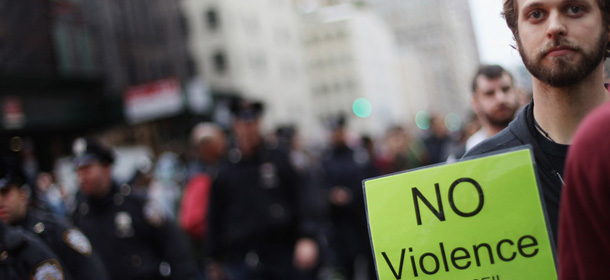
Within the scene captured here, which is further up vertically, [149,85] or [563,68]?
[149,85]

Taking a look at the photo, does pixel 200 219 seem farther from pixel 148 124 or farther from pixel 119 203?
pixel 148 124

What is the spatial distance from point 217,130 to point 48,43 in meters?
16.2

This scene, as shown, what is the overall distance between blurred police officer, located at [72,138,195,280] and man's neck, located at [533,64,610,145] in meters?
4.00

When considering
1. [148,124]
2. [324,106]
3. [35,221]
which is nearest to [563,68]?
[35,221]

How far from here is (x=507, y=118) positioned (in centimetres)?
503

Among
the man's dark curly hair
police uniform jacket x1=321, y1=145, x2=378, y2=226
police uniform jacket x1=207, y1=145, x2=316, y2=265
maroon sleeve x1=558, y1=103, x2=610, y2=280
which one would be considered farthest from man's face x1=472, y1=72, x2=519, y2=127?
police uniform jacket x1=321, y1=145, x2=378, y2=226

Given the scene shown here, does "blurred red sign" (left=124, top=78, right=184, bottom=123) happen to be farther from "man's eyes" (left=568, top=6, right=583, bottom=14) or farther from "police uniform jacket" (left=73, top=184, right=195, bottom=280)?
"man's eyes" (left=568, top=6, right=583, bottom=14)

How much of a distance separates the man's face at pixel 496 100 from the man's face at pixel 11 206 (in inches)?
128

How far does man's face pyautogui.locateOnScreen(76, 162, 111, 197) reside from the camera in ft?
18.8

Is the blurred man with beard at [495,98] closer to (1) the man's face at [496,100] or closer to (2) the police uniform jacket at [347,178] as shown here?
(1) the man's face at [496,100]

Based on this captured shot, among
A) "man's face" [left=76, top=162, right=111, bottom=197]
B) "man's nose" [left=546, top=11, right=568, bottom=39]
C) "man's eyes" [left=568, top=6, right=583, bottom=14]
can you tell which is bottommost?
"man's nose" [left=546, top=11, right=568, bottom=39]

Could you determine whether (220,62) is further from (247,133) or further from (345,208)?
(247,133)

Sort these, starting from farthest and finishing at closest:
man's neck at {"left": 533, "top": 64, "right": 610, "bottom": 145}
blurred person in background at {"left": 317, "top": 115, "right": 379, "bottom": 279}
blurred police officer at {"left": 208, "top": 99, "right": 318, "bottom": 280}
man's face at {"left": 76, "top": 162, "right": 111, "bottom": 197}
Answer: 1. blurred person in background at {"left": 317, "top": 115, "right": 379, "bottom": 279}
2. blurred police officer at {"left": 208, "top": 99, "right": 318, "bottom": 280}
3. man's face at {"left": 76, "top": 162, "right": 111, "bottom": 197}
4. man's neck at {"left": 533, "top": 64, "right": 610, "bottom": 145}

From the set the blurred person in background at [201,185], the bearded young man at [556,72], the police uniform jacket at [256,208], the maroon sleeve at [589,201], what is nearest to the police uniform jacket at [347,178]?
the blurred person in background at [201,185]
